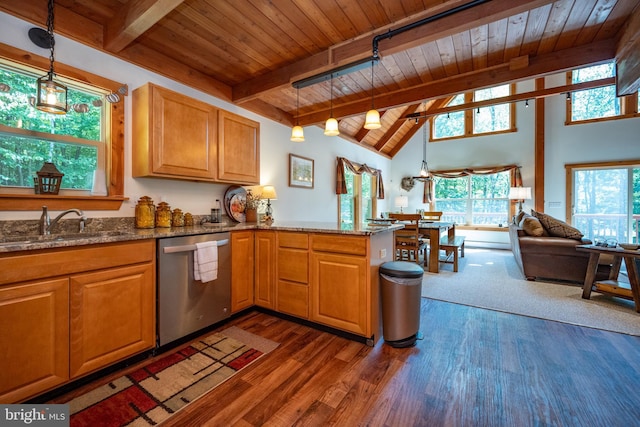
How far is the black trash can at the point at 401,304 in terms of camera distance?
2.12m

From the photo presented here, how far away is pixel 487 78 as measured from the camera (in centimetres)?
327

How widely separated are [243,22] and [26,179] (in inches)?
81.1

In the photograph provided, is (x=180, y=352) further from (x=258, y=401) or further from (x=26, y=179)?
(x=26, y=179)

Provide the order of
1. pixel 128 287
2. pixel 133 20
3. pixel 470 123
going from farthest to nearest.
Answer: pixel 470 123 < pixel 133 20 < pixel 128 287

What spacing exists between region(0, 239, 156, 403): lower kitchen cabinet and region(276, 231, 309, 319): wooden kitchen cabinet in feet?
3.50

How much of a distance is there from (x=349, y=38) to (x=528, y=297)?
3.56m

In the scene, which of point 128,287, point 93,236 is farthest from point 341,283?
point 93,236

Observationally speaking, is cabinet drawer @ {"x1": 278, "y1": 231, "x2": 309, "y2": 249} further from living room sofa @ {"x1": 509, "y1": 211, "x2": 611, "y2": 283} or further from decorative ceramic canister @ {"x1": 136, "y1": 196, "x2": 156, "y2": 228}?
living room sofa @ {"x1": 509, "y1": 211, "x2": 611, "y2": 283}

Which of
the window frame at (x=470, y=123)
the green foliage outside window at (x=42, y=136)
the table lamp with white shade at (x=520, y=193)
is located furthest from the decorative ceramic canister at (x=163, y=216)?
the table lamp with white shade at (x=520, y=193)

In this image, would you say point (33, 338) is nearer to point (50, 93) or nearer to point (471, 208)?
point (50, 93)

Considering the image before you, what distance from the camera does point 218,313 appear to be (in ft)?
7.96

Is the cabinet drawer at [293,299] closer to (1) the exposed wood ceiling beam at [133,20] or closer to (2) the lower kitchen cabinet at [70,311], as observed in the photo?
(2) the lower kitchen cabinet at [70,311]

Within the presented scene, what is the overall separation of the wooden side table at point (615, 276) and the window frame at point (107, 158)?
5.02m

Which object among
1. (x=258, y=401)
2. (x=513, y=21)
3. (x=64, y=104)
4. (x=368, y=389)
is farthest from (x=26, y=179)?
(x=513, y=21)
